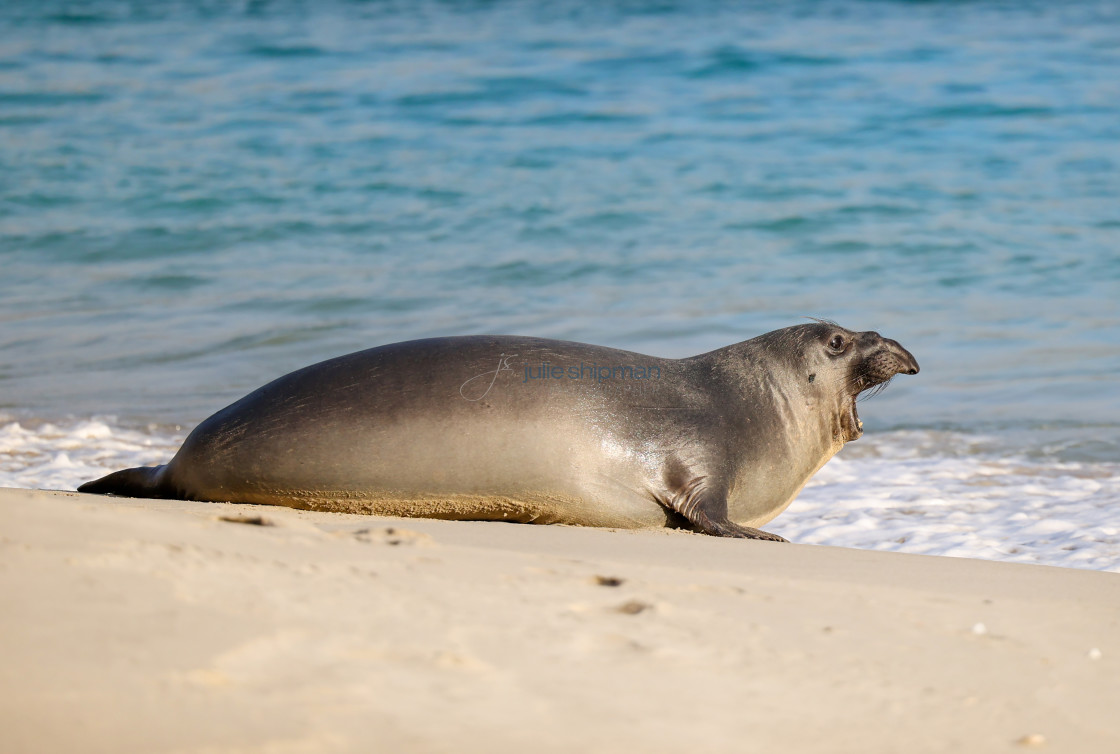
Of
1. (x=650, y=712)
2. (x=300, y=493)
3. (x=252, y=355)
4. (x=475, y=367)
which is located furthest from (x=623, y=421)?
(x=252, y=355)

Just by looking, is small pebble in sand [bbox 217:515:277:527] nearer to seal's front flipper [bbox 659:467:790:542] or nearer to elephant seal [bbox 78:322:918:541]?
elephant seal [bbox 78:322:918:541]

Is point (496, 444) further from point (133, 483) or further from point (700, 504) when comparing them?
point (133, 483)

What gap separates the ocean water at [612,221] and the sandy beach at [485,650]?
6.53 feet

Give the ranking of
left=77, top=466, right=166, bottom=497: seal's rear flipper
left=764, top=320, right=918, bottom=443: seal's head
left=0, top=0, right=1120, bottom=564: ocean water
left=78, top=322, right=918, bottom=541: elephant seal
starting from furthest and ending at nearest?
left=0, top=0, right=1120, bottom=564: ocean water, left=764, top=320, right=918, bottom=443: seal's head, left=77, top=466, right=166, bottom=497: seal's rear flipper, left=78, top=322, right=918, bottom=541: elephant seal

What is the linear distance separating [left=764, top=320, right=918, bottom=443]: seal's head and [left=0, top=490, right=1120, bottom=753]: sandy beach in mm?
1650

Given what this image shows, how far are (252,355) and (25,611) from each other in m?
5.89

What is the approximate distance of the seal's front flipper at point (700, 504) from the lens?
401 centimetres

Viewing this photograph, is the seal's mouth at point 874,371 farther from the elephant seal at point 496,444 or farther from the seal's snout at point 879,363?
the elephant seal at point 496,444

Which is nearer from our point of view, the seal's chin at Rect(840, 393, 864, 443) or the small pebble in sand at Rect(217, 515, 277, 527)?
the small pebble in sand at Rect(217, 515, 277, 527)

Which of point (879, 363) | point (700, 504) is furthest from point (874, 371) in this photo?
point (700, 504)

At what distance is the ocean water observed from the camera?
631cm

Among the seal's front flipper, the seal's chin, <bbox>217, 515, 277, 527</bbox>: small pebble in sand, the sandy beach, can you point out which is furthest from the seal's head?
<bbox>217, 515, 277, 527</bbox>: small pebble in sand

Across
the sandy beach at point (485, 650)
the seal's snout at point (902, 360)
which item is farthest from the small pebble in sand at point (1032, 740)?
the seal's snout at point (902, 360)

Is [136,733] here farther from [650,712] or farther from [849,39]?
[849,39]
